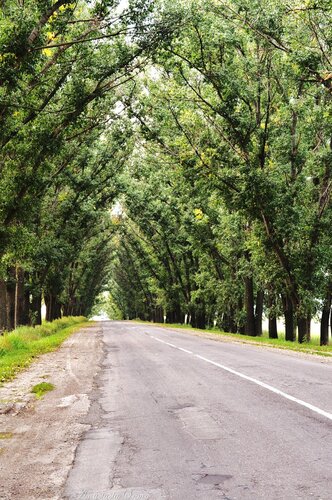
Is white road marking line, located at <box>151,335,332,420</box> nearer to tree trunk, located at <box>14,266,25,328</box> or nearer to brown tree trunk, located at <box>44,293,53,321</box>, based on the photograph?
tree trunk, located at <box>14,266,25,328</box>

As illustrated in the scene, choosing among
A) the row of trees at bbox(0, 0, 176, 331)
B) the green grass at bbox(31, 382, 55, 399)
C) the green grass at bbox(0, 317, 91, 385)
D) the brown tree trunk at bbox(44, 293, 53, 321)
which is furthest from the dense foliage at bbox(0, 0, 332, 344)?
the green grass at bbox(31, 382, 55, 399)

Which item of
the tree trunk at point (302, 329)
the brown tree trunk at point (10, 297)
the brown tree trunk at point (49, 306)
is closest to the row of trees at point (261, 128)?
the tree trunk at point (302, 329)

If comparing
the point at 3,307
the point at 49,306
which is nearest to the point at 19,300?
the point at 3,307

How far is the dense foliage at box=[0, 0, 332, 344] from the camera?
15.9 m

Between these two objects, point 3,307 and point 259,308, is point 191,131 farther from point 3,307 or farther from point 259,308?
point 259,308

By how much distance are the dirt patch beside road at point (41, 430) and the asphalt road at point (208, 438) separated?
211mm

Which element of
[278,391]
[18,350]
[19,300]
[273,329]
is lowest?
[273,329]

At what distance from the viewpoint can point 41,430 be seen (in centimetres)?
726

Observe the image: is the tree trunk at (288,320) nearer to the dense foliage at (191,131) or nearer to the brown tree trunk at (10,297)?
the dense foliage at (191,131)

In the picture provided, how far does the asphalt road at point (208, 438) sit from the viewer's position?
476cm

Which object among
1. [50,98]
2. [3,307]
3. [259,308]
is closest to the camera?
[50,98]

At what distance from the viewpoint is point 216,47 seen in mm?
22312

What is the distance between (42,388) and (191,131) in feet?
61.8

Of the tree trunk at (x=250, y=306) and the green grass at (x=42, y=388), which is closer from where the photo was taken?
the green grass at (x=42, y=388)
